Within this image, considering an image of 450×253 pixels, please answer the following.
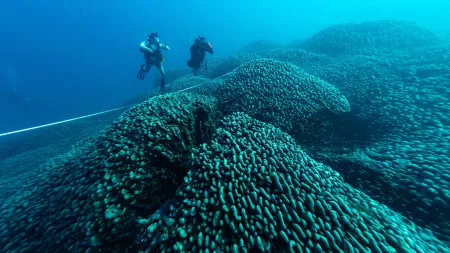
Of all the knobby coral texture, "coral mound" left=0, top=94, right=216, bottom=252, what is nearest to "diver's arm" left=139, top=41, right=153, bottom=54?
the knobby coral texture

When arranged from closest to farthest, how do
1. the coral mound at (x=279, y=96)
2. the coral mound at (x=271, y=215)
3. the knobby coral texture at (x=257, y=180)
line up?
the coral mound at (x=271, y=215) < the knobby coral texture at (x=257, y=180) < the coral mound at (x=279, y=96)

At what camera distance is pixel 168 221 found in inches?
96.3

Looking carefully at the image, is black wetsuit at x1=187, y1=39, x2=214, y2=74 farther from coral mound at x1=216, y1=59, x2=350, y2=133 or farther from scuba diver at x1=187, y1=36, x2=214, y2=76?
coral mound at x1=216, y1=59, x2=350, y2=133

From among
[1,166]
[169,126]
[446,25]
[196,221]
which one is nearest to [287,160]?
[196,221]

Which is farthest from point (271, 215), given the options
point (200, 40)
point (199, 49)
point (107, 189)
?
point (200, 40)

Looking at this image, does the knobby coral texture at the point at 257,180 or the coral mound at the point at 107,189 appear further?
the coral mound at the point at 107,189

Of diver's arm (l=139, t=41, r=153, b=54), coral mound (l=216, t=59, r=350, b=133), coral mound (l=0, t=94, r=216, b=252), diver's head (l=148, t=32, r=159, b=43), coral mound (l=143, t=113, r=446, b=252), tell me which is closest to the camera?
coral mound (l=143, t=113, r=446, b=252)

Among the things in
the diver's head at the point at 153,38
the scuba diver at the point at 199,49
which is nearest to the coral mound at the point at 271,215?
the scuba diver at the point at 199,49

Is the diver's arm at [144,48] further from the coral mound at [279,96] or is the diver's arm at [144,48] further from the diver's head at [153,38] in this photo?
the coral mound at [279,96]

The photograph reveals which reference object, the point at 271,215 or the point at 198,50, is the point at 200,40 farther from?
the point at 271,215

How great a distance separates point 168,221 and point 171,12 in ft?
515

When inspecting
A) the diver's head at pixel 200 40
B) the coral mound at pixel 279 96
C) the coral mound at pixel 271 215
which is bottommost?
the coral mound at pixel 271 215

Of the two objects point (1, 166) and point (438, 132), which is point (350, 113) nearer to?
point (438, 132)

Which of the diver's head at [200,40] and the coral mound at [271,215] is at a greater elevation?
the diver's head at [200,40]
